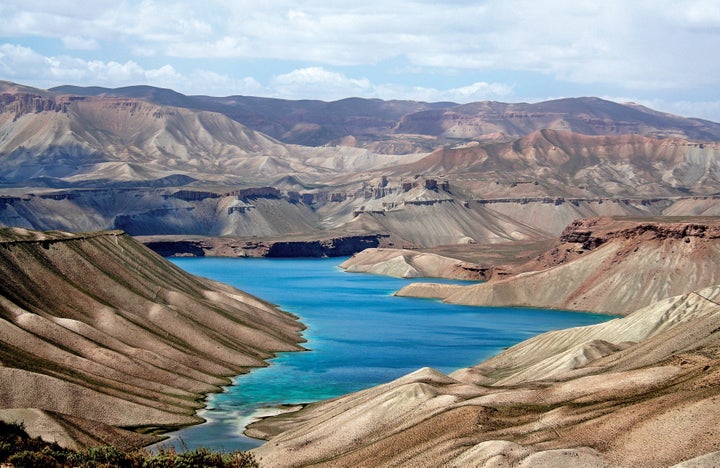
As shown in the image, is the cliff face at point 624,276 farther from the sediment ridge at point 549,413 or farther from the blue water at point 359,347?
the sediment ridge at point 549,413

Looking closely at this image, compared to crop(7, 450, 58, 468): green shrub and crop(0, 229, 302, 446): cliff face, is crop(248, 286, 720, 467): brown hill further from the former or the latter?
crop(7, 450, 58, 468): green shrub

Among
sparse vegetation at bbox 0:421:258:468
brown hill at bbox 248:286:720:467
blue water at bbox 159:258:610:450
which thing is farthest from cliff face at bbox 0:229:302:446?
brown hill at bbox 248:286:720:467

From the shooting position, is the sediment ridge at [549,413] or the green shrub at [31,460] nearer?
the green shrub at [31,460]

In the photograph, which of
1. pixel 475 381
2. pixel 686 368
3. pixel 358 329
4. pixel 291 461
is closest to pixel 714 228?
pixel 358 329

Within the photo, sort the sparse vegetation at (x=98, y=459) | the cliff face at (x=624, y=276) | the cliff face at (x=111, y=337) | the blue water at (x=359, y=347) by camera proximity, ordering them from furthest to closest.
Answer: the cliff face at (x=624, y=276)
the blue water at (x=359, y=347)
the cliff face at (x=111, y=337)
the sparse vegetation at (x=98, y=459)

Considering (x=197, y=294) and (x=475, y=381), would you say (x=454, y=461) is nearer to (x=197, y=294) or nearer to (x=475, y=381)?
(x=475, y=381)

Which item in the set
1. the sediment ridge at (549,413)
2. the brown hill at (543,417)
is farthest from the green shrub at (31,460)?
the brown hill at (543,417)

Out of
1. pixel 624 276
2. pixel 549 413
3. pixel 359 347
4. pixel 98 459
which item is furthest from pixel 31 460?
pixel 624 276

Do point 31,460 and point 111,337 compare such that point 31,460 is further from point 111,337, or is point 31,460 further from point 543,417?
point 111,337
